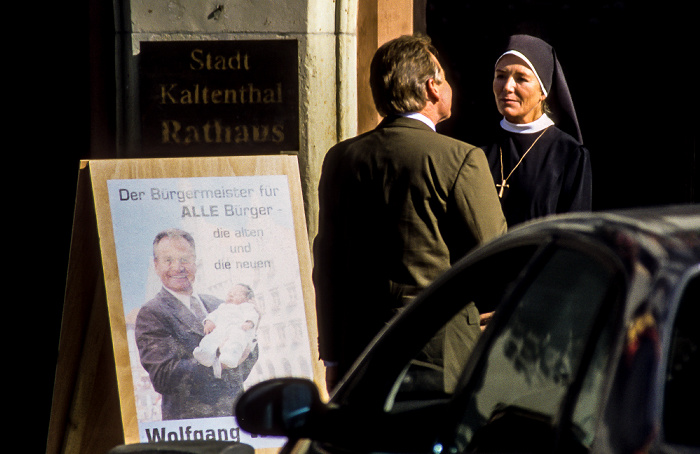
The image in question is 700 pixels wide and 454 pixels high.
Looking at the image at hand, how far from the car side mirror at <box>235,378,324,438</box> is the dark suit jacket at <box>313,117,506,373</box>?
149cm

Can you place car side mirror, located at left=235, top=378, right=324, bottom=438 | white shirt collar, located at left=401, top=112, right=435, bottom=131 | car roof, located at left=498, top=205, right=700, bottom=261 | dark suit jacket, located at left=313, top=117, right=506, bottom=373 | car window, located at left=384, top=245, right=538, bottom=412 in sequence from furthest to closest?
white shirt collar, located at left=401, top=112, right=435, bottom=131 → dark suit jacket, located at left=313, top=117, right=506, bottom=373 → car window, located at left=384, top=245, right=538, bottom=412 → car side mirror, located at left=235, top=378, right=324, bottom=438 → car roof, located at left=498, top=205, right=700, bottom=261

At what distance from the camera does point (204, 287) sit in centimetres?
429

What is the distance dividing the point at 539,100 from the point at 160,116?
193cm

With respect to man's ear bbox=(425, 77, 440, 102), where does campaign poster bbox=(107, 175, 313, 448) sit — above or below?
below

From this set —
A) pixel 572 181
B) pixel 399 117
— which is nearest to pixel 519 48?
pixel 572 181

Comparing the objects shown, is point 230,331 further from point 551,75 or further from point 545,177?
point 551,75

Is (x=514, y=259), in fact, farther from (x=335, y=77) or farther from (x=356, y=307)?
(x=335, y=77)

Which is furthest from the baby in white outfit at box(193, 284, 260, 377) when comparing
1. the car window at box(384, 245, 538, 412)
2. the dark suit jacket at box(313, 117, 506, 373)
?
the car window at box(384, 245, 538, 412)

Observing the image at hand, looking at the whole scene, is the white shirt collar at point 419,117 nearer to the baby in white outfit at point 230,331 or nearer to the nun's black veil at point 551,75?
the nun's black veil at point 551,75

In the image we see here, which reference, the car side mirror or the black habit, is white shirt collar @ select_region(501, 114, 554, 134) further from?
the car side mirror

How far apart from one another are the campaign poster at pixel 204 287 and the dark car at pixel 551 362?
1.55 m

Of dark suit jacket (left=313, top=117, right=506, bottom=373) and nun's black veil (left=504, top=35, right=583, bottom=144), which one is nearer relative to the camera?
Answer: dark suit jacket (left=313, top=117, right=506, bottom=373)

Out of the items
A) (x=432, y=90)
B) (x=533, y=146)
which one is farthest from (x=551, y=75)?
(x=432, y=90)

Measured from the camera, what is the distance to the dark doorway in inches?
237
